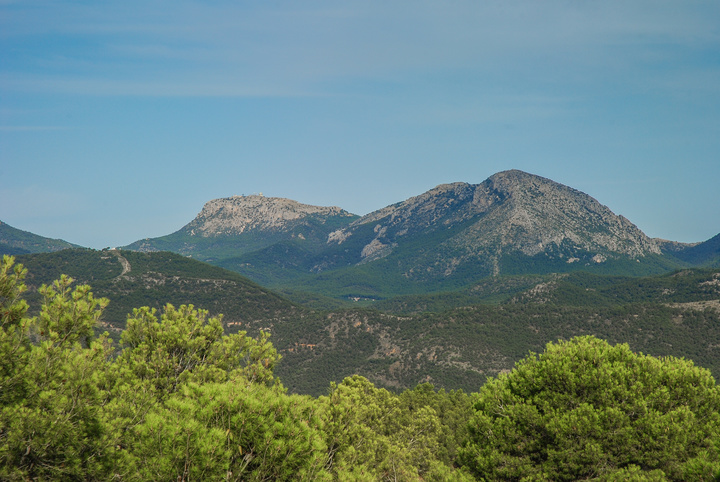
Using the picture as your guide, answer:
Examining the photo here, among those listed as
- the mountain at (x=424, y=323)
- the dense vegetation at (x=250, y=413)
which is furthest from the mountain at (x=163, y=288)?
the dense vegetation at (x=250, y=413)

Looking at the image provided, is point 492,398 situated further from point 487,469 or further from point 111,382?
point 111,382

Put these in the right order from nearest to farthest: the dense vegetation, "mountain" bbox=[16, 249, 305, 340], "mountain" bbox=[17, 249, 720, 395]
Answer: the dense vegetation
"mountain" bbox=[17, 249, 720, 395]
"mountain" bbox=[16, 249, 305, 340]

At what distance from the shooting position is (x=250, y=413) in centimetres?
1343

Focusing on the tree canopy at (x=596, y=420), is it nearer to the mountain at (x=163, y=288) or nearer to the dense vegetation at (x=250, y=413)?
the dense vegetation at (x=250, y=413)

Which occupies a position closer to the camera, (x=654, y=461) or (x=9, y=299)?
(x=9, y=299)

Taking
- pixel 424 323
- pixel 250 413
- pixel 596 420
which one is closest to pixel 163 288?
pixel 424 323

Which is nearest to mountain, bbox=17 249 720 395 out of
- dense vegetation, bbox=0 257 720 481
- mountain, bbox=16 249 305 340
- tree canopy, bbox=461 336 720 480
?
mountain, bbox=16 249 305 340

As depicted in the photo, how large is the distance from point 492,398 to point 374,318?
453 ft

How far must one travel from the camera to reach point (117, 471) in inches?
548

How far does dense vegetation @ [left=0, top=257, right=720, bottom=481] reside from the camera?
12922 millimetres

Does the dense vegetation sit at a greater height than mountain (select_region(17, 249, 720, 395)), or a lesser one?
greater

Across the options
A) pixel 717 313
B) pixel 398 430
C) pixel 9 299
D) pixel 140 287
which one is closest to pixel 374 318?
pixel 140 287

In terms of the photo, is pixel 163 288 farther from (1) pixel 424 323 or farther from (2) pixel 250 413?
(2) pixel 250 413

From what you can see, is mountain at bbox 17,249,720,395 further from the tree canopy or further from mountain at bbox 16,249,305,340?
the tree canopy
